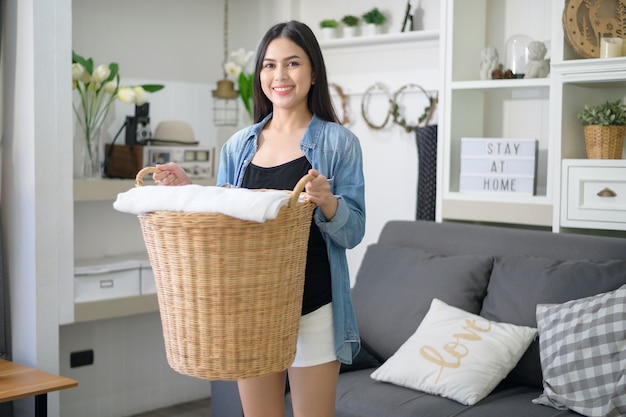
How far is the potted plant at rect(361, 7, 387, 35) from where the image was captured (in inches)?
154

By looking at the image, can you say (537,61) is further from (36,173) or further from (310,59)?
(36,173)

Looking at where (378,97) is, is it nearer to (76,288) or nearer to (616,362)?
(76,288)

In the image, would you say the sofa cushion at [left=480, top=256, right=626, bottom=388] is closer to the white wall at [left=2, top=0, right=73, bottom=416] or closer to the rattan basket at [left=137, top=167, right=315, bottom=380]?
the rattan basket at [left=137, top=167, right=315, bottom=380]

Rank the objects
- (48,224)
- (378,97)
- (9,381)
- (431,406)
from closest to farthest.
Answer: (431,406), (9,381), (48,224), (378,97)

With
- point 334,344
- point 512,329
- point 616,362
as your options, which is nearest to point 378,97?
Answer: point 512,329

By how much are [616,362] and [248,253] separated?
131cm

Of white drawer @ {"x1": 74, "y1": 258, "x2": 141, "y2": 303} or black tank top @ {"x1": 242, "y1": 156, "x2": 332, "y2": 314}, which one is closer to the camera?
black tank top @ {"x1": 242, "y1": 156, "x2": 332, "y2": 314}

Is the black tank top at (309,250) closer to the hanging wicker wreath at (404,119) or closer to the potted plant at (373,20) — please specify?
the hanging wicker wreath at (404,119)

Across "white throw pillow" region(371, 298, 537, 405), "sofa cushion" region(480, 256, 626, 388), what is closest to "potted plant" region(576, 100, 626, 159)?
"sofa cushion" region(480, 256, 626, 388)

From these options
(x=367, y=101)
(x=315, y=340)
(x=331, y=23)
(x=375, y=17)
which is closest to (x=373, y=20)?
(x=375, y=17)

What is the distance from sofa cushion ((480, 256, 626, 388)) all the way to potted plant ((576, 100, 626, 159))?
0.49 m

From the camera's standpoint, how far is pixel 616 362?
2367mm

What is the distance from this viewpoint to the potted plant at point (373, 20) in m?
3.92

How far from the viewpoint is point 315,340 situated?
1.83 metres
